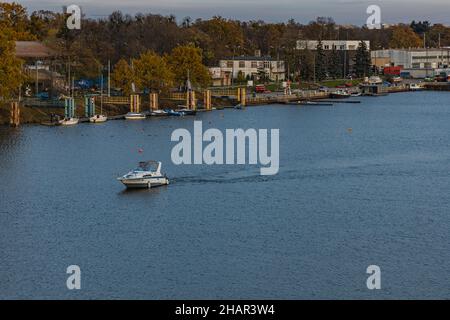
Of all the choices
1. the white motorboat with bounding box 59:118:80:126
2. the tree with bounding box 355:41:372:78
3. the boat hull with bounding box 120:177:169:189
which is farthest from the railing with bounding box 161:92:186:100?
the tree with bounding box 355:41:372:78

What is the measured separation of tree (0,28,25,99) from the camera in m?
61.4

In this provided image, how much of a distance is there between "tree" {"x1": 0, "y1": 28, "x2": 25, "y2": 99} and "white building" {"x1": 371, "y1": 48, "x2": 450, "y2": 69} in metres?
73.1

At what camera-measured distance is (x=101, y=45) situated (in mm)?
92250

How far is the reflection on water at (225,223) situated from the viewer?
25.4 m

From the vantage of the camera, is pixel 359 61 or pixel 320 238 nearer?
pixel 320 238

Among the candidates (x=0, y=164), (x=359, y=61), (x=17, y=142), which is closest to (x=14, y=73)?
(x=17, y=142)

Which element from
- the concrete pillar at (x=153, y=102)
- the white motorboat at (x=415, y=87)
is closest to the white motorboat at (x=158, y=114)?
the concrete pillar at (x=153, y=102)

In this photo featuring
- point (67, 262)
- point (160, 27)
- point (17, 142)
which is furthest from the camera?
point (160, 27)

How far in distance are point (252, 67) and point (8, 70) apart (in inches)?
1719

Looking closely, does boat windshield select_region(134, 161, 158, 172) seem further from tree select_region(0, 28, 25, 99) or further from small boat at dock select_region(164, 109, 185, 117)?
small boat at dock select_region(164, 109, 185, 117)

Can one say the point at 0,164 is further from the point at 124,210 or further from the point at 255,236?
the point at 255,236

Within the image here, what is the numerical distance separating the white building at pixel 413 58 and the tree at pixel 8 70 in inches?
2880

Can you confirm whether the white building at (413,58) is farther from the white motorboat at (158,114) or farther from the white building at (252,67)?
the white motorboat at (158,114)
